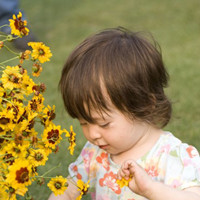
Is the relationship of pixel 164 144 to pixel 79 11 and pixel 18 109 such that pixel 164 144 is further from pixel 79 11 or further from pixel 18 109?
pixel 79 11

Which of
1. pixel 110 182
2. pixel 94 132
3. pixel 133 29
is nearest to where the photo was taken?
pixel 94 132

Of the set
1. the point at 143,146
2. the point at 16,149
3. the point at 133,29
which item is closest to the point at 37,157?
the point at 16,149

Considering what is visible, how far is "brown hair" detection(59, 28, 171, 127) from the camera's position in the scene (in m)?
1.52

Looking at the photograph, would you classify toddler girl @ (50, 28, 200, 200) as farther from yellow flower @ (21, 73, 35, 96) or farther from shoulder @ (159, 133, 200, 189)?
yellow flower @ (21, 73, 35, 96)

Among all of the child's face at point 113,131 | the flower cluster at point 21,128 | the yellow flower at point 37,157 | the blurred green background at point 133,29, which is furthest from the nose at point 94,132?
the blurred green background at point 133,29

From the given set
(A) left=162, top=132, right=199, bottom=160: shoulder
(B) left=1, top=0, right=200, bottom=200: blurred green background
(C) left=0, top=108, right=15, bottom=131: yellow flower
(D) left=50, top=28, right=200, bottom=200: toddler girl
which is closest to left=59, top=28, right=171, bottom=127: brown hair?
(D) left=50, top=28, right=200, bottom=200: toddler girl

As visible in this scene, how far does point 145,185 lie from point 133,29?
3.85m

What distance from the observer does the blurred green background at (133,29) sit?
110 inches

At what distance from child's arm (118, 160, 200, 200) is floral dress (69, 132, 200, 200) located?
118mm

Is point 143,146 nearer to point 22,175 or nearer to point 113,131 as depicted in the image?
point 113,131

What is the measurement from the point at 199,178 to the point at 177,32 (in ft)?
11.4

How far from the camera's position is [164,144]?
167cm

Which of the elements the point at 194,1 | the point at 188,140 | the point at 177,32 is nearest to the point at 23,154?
the point at 188,140

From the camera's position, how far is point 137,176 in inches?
54.3
